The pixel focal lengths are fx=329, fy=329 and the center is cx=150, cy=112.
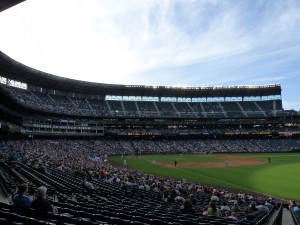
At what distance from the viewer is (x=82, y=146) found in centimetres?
7856

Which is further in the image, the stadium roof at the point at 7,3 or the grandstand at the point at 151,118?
the grandstand at the point at 151,118

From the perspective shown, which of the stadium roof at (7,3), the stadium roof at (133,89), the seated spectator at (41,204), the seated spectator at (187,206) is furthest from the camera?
the stadium roof at (133,89)

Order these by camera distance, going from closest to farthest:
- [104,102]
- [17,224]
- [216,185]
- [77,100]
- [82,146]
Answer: [17,224] → [216,185] → [82,146] → [77,100] → [104,102]

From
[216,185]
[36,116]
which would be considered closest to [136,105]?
[36,116]

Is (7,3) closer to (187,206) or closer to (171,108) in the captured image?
(187,206)

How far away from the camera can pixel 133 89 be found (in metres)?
106

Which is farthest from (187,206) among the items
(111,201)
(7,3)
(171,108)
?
(171,108)

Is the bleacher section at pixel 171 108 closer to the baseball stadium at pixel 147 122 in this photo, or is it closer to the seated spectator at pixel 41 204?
the baseball stadium at pixel 147 122

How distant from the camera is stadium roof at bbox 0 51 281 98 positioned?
78.1 m

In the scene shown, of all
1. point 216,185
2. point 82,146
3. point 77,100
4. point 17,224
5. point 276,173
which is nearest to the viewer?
point 17,224

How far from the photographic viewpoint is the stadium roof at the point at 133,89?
7812cm

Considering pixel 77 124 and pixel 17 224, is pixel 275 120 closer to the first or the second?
pixel 77 124

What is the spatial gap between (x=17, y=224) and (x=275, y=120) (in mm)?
110853

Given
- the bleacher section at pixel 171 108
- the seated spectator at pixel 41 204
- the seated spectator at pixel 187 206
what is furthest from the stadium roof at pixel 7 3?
the bleacher section at pixel 171 108
